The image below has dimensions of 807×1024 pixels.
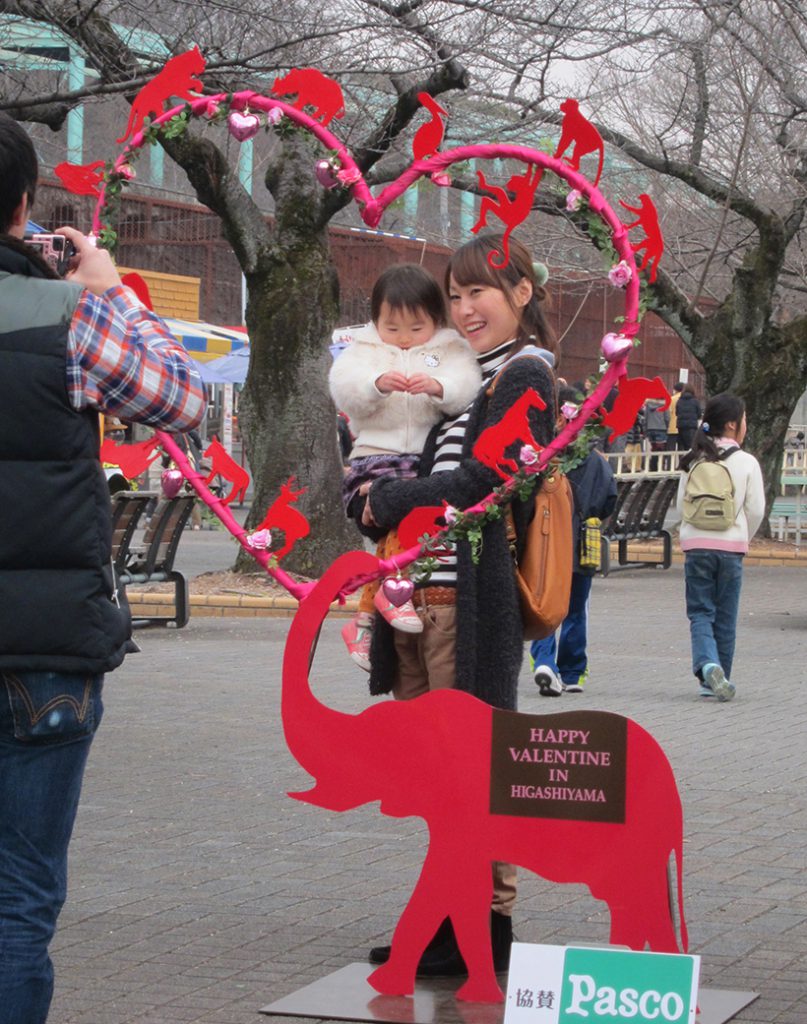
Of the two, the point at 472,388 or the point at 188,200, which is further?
the point at 188,200

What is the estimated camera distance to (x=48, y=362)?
3.49 metres

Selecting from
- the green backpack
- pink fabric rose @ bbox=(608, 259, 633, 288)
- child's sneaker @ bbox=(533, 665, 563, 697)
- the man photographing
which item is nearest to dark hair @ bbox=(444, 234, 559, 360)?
pink fabric rose @ bbox=(608, 259, 633, 288)

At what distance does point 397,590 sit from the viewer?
4816 mm

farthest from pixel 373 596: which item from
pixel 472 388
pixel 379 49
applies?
pixel 379 49

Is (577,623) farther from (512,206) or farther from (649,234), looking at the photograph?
(512,206)

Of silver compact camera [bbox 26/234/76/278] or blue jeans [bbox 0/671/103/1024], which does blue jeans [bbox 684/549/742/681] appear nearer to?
silver compact camera [bbox 26/234/76/278]

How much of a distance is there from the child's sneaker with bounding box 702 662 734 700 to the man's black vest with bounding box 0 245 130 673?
716 centimetres

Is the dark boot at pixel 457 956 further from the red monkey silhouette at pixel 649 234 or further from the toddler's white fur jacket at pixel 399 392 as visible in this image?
the red monkey silhouette at pixel 649 234

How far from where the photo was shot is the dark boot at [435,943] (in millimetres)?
5059

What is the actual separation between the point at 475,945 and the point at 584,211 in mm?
2099

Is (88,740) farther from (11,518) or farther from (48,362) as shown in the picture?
(48,362)

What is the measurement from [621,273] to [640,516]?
15530 mm

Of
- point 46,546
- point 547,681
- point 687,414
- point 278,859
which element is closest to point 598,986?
point 46,546

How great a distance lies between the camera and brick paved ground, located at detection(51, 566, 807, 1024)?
5.04 m
